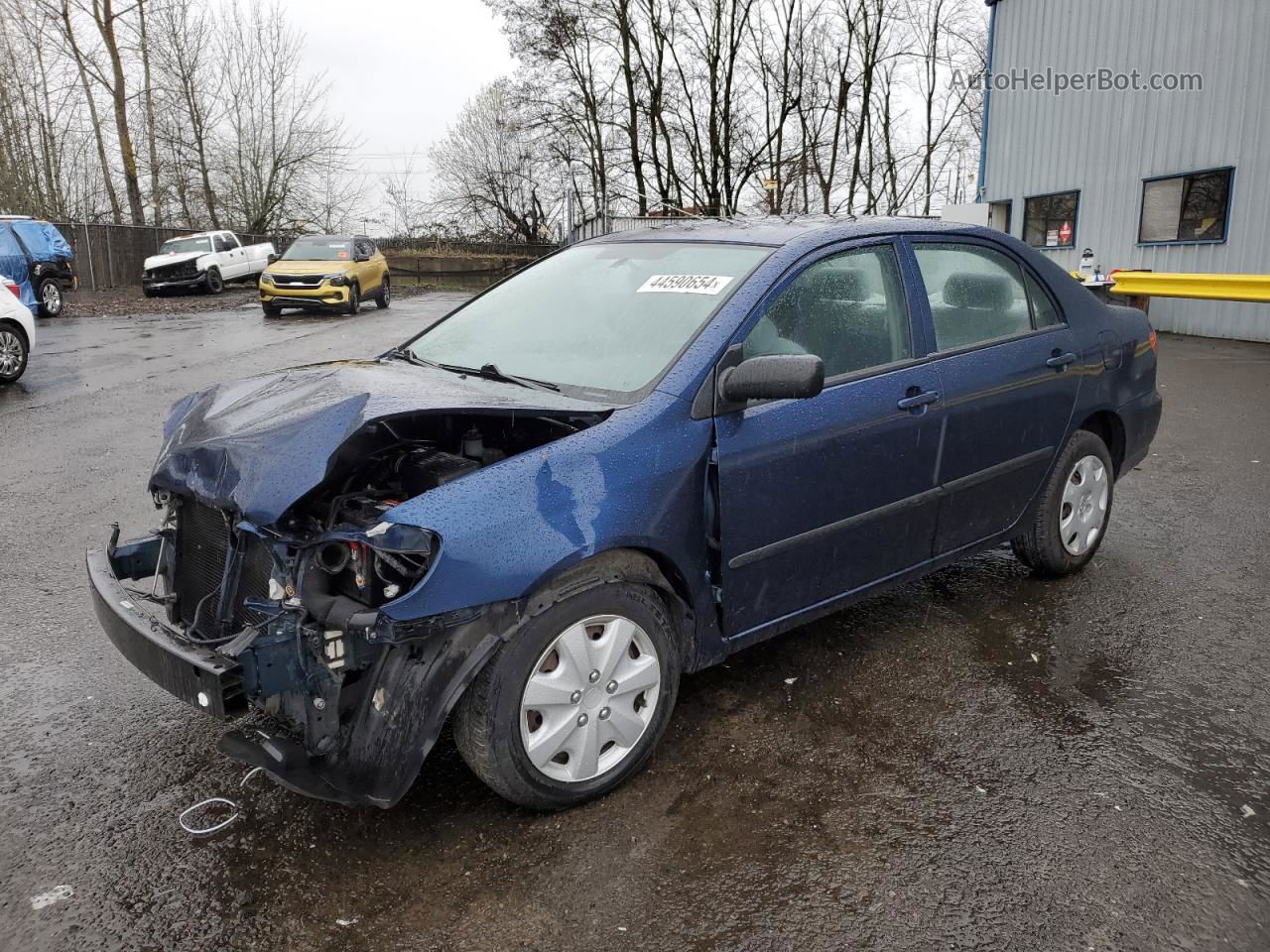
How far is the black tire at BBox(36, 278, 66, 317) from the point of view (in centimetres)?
1947

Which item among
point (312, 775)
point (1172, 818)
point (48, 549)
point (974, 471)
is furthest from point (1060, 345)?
point (48, 549)

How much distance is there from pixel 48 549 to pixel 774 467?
4168mm

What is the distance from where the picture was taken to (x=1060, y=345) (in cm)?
435

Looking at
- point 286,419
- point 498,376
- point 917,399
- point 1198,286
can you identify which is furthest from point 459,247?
point 286,419

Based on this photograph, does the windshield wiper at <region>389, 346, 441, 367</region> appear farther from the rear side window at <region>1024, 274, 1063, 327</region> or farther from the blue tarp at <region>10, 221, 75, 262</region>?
the blue tarp at <region>10, 221, 75, 262</region>

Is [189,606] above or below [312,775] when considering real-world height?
above

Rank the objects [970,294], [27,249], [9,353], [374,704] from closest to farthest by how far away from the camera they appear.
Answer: [374,704], [970,294], [9,353], [27,249]


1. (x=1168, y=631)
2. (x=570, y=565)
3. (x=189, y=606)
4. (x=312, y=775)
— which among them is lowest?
(x=1168, y=631)

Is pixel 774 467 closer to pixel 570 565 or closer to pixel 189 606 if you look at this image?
pixel 570 565

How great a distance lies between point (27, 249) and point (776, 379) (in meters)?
19.9

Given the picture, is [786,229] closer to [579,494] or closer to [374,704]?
[579,494]

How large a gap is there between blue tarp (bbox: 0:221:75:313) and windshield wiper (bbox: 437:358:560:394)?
14648 millimetres

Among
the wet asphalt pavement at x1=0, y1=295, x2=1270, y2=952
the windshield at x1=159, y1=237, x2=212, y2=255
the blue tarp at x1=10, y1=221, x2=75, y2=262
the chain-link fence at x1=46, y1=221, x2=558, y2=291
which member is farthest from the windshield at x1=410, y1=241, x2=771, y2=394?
the windshield at x1=159, y1=237, x2=212, y2=255

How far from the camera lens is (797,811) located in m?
2.89
